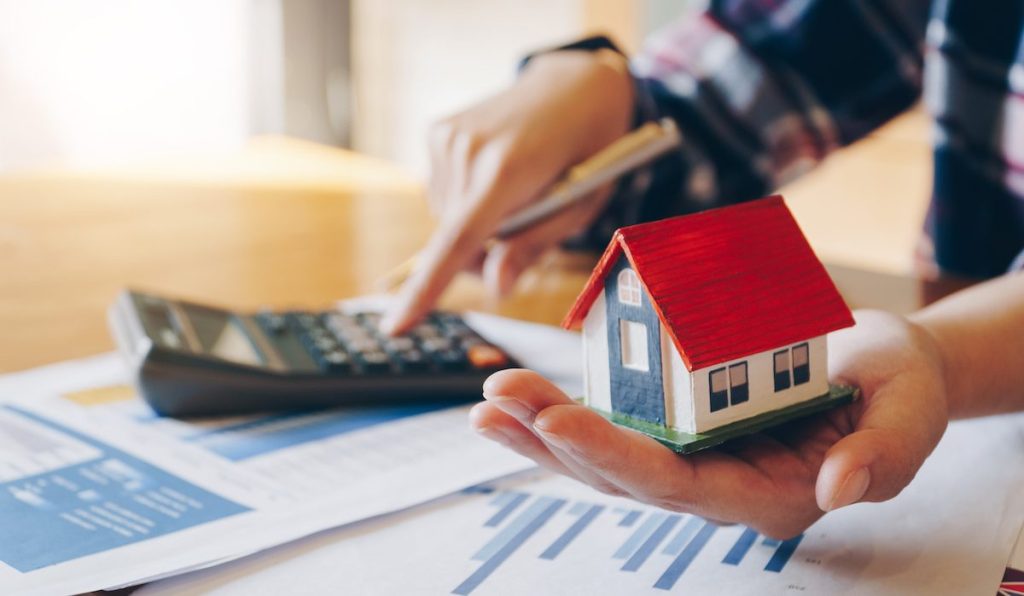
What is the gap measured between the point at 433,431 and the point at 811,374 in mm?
212

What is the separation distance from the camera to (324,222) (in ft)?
3.29

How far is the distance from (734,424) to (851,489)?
0.16ft

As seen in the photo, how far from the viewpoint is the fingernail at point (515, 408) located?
1.09 feet

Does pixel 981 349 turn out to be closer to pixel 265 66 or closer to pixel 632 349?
pixel 632 349

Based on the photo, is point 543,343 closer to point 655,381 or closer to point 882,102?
point 655,381

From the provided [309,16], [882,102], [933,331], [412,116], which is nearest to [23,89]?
[309,16]

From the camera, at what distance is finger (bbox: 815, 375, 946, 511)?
33cm

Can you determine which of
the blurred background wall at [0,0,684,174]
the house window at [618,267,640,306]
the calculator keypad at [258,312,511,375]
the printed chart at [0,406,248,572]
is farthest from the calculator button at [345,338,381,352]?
the blurred background wall at [0,0,684,174]

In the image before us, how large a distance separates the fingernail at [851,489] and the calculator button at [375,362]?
0.30m

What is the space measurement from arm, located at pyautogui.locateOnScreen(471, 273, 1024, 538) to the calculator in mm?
216

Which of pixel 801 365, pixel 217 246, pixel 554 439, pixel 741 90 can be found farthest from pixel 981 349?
pixel 217 246

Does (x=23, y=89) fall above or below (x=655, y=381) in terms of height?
below

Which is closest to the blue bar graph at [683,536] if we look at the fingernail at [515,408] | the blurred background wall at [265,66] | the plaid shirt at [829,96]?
the fingernail at [515,408]

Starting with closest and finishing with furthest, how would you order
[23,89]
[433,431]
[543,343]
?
[433,431]
[543,343]
[23,89]
